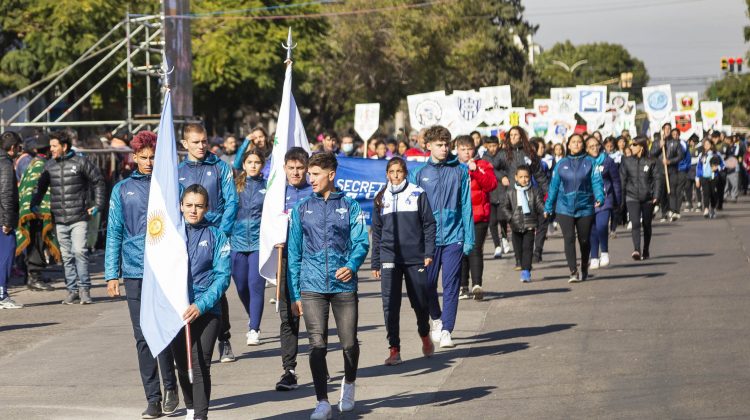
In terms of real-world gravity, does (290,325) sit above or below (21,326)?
above

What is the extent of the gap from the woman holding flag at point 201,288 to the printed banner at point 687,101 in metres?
37.9

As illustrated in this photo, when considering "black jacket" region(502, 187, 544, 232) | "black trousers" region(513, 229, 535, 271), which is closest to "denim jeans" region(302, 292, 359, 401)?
"black trousers" region(513, 229, 535, 271)

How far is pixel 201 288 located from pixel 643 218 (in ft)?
43.0

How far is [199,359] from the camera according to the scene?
797 cm

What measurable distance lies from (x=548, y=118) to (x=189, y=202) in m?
30.0

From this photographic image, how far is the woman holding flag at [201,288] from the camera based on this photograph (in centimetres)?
800

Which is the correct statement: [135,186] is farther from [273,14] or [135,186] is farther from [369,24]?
[369,24]

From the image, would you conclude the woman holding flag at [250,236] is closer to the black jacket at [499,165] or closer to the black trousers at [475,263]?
the black trousers at [475,263]

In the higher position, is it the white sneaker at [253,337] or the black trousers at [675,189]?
the black trousers at [675,189]

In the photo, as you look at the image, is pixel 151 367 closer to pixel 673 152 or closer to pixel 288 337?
pixel 288 337

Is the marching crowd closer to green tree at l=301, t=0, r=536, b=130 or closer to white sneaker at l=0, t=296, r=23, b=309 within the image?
white sneaker at l=0, t=296, r=23, b=309

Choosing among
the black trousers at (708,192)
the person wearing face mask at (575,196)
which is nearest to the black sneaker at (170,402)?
the person wearing face mask at (575,196)

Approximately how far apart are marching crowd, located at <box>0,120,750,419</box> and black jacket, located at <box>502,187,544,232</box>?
0.07 ft

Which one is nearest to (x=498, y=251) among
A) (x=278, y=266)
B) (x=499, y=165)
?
(x=499, y=165)
